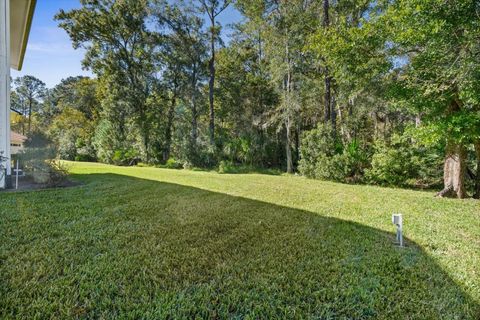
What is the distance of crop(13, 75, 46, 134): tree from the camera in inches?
1588

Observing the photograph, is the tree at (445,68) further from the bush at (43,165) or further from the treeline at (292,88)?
the bush at (43,165)

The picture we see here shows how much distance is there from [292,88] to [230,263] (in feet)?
40.2

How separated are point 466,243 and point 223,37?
60.3ft

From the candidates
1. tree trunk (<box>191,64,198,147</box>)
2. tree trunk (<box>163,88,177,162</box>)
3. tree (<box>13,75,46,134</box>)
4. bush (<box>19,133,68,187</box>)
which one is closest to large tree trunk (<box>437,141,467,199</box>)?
bush (<box>19,133,68,187</box>)

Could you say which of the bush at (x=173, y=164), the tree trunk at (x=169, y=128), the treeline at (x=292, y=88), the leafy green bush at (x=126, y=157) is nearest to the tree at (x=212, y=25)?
the treeline at (x=292, y=88)

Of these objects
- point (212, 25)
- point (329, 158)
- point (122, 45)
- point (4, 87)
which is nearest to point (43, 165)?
point (4, 87)

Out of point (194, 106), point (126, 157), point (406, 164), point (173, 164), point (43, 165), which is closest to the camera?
point (43, 165)

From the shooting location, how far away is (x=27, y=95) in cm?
4088

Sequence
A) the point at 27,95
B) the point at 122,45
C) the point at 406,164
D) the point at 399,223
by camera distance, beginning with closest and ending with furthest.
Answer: the point at 399,223, the point at 406,164, the point at 122,45, the point at 27,95

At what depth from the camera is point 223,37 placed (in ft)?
57.8

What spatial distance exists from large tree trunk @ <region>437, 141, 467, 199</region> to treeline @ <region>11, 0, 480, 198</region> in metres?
0.03

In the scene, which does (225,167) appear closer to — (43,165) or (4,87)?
(43,165)

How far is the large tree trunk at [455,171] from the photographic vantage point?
677 centimetres

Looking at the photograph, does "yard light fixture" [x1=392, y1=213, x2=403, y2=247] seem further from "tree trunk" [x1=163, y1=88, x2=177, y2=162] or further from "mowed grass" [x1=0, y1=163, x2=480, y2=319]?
"tree trunk" [x1=163, y1=88, x2=177, y2=162]
